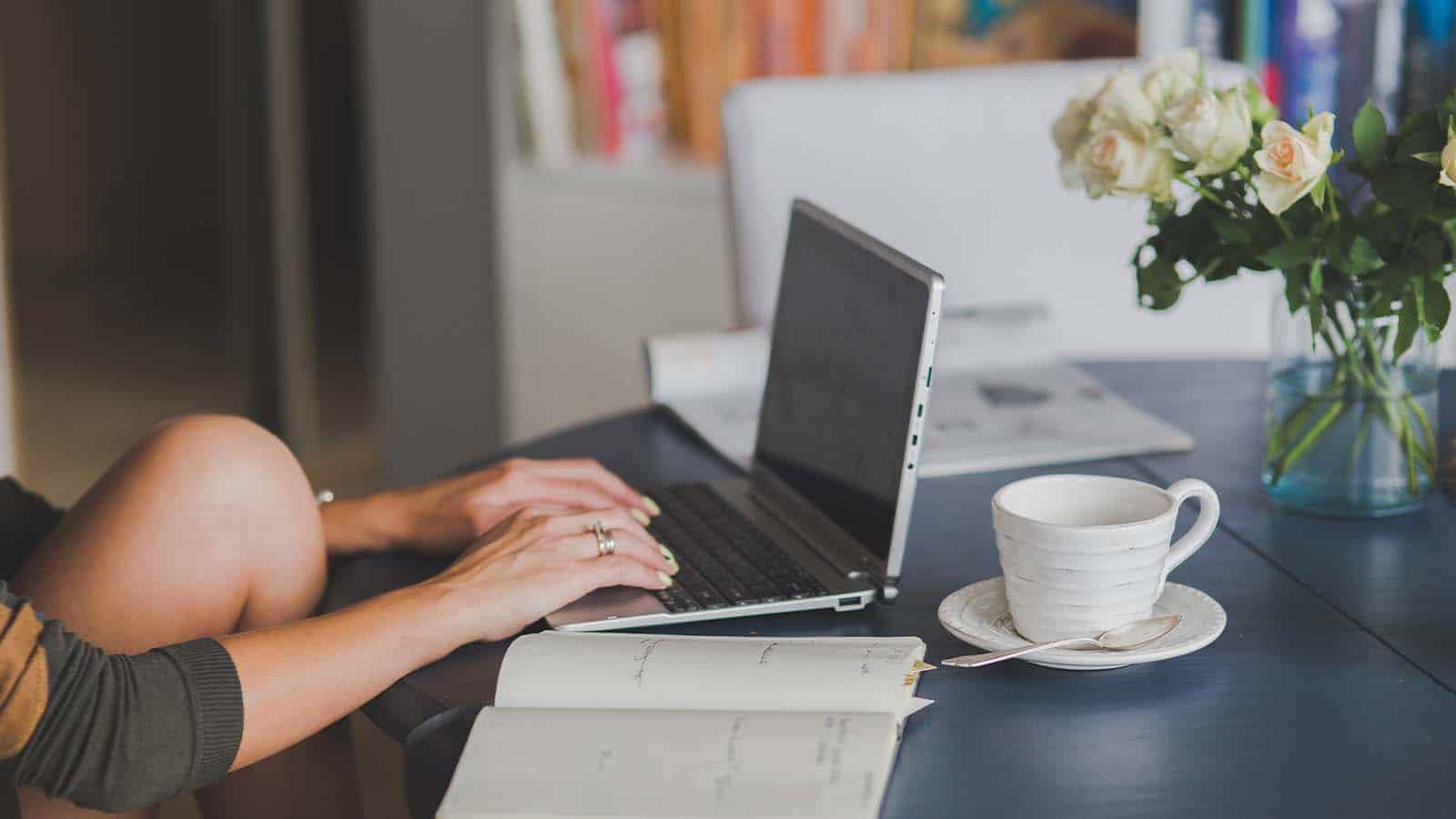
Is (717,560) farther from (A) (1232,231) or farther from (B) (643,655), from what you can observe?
(A) (1232,231)

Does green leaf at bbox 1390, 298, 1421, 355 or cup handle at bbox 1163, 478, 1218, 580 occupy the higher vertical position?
green leaf at bbox 1390, 298, 1421, 355

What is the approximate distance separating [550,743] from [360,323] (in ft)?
8.46

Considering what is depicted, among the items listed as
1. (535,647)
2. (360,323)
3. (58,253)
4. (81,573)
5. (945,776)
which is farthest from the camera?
(58,253)

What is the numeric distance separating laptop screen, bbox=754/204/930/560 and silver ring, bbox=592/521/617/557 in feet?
0.54

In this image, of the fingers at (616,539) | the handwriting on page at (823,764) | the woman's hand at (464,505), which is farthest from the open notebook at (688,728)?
the woman's hand at (464,505)

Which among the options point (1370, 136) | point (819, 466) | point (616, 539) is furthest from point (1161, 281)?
point (616, 539)

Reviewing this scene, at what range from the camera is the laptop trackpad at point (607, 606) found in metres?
1.00

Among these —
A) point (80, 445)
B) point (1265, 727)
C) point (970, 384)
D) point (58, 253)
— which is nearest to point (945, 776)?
point (1265, 727)

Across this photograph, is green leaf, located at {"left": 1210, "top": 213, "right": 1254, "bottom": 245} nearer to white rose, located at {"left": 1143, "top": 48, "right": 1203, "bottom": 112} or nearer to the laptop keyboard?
white rose, located at {"left": 1143, "top": 48, "right": 1203, "bottom": 112}

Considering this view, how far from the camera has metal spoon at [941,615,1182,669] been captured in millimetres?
912

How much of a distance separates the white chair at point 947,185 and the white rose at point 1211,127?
0.80 metres

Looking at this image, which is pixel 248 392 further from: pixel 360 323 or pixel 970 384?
pixel 970 384

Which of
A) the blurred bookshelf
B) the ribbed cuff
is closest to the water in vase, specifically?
the ribbed cuff

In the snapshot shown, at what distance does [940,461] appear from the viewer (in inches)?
52.2
